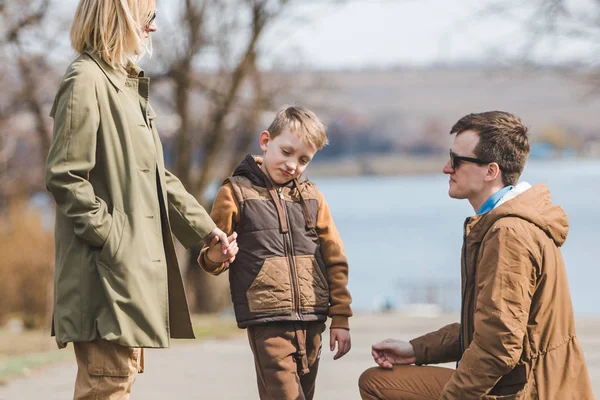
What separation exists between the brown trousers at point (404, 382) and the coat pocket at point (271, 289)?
477mm

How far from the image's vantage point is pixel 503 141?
390cm

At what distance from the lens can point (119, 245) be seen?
3.60m

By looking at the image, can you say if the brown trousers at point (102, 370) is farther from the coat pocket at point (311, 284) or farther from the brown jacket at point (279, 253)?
the coat pocket at point (311, 284)

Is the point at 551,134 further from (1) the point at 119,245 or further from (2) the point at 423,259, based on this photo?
(1) the point at 119,245

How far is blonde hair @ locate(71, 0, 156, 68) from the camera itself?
146 inches

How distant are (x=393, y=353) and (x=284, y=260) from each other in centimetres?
62

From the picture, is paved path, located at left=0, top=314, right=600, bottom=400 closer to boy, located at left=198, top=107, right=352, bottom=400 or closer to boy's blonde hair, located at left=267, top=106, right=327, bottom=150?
boy, located at left=198, top=107, right=352, bottom=400

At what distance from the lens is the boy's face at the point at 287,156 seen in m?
4.38

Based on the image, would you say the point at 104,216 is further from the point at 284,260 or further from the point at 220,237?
the point at 284,260

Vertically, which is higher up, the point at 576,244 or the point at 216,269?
the point at 216,269

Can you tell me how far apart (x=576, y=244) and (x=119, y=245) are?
143 ft

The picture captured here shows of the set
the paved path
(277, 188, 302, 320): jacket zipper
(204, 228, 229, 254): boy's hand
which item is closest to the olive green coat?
(204, 228, 229, 254): boy's hand

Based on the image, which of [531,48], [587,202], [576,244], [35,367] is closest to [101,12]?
[35,367]

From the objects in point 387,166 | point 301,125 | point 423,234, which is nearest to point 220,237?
point 301,125
